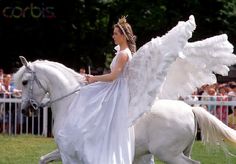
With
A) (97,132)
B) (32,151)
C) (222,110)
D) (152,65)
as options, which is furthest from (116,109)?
(222,110)

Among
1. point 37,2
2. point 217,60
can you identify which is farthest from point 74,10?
point 217,60

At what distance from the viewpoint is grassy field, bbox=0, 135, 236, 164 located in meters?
12.1

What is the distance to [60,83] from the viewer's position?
8.51m

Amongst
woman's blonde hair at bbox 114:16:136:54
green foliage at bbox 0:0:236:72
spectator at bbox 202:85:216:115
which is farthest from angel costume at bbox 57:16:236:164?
green foliage at bbox 0:0:236:72

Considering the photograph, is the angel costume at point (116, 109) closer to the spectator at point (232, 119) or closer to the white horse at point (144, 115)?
the white horse at point (144, 115)

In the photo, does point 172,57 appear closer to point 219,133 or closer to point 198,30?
point 219,133

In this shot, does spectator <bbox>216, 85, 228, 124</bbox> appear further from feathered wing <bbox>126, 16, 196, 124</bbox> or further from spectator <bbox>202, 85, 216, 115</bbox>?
feathered wing <bbox>126, 16, 196, 124</bbox>

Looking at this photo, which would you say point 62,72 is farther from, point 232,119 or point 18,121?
point 18,121

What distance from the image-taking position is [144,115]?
8523 mm

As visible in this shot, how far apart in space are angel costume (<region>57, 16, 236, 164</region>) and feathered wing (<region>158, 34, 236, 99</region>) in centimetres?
54

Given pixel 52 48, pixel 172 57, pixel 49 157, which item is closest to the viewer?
pixel 172 57

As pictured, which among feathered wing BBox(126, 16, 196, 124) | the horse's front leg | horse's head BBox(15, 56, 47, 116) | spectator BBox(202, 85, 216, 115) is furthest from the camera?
spectator BBox(202, 85, 216, 115)

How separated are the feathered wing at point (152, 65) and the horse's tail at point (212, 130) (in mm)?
797

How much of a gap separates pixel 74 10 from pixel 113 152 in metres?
18.2
